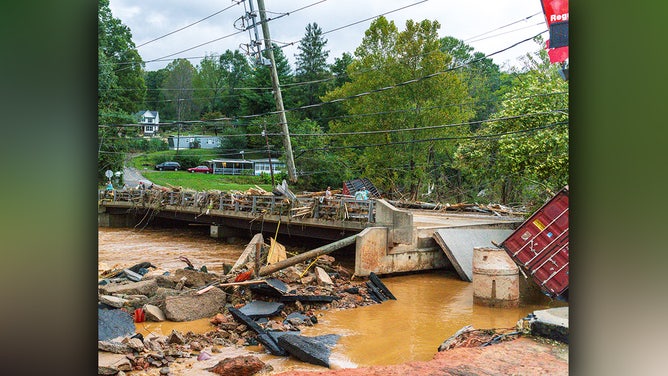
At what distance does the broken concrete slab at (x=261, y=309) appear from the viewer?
554 cm

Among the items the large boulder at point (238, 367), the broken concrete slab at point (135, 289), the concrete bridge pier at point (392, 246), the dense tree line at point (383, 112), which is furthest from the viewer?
the dense tree line at point (383, 112)

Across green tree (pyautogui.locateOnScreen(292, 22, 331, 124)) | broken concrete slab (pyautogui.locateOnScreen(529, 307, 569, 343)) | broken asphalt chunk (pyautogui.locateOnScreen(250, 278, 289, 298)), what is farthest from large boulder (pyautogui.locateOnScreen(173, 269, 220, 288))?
green tree (pyautogui.locateOnScreen(292, 22, 331, 124))

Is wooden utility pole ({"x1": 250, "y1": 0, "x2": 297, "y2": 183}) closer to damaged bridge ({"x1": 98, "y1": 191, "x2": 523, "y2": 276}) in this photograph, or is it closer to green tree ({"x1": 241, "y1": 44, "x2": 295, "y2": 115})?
damaged bridge ({"x1": 98, "y1": 191, "x2": 523, "y2": 276})

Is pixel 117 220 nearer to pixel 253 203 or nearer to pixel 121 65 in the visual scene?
pixel 121 65

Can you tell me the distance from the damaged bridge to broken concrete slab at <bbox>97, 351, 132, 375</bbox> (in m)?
4.30

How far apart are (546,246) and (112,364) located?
4285 mm

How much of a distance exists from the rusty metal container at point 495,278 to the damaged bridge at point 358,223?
180 centimetres

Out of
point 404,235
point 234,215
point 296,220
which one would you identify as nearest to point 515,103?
point 404,235

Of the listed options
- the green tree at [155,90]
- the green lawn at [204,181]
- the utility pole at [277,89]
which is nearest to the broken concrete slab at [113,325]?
the utility pole at [277,89]

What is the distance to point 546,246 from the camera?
18.6 ft

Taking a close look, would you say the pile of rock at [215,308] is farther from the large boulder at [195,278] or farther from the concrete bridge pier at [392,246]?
the concrete bridge pier at [392,246]

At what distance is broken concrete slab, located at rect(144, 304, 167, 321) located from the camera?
5520mm
